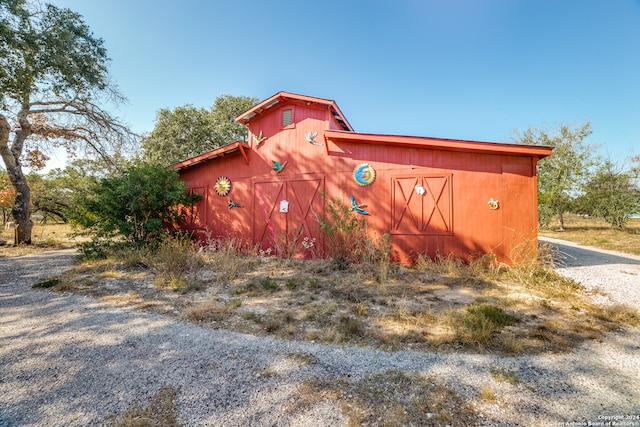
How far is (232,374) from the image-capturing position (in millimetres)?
2467

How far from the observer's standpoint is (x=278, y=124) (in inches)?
357

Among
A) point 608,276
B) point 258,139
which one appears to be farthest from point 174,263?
point 608,276

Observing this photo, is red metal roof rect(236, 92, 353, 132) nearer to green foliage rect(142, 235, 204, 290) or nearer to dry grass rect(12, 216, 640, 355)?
dry grass rect(12, 216, 640, 355)

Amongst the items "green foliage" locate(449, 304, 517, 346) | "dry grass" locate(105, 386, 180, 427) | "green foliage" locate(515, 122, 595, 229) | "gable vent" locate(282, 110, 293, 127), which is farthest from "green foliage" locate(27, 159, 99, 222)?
"green foliage" locate(515, 122, 595, 229)

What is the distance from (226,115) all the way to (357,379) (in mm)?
23183

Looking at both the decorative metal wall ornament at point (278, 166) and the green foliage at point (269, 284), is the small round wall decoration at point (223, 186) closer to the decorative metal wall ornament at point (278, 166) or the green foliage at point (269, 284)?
the decorative metal wall ornament at point (278, 166)

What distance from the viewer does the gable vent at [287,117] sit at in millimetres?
8922

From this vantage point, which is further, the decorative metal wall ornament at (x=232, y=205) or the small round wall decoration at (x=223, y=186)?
the small round wall decoration at (x=223, y=186)

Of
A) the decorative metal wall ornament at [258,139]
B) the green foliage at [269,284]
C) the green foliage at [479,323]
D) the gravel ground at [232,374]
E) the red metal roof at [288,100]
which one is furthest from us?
the decorative metal wall ornament at [258,139]

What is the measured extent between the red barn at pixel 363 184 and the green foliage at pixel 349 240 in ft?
1.46

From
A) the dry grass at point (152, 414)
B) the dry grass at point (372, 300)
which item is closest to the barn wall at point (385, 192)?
the dry grass at point (372, 300)

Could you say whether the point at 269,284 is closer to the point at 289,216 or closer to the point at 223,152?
the point at 289,216

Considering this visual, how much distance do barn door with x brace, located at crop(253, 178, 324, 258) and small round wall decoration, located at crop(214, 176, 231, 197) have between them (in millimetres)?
1209

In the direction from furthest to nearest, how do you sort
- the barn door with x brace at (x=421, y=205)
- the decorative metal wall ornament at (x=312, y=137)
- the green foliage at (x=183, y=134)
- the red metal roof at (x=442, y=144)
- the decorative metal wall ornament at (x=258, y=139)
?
the green foliage at (x=183, y=134) → the decorative metal wall ornament at (x=258, y=139) → the decorative metal wall ornament at (x=312, y=137) → the barn door with x brace at (x=421, y=205) → the red metal roof at (x=442, y=144)
